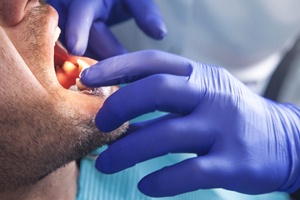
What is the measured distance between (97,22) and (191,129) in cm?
51

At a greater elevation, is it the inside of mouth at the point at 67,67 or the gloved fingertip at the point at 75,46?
the gloved fingertip at the point at 75,46

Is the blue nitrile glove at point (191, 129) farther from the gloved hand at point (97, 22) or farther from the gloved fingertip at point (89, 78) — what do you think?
the gloved hand at point (97, 22)

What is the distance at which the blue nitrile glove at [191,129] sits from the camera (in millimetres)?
1045

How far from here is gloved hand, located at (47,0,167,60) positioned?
129 centimetres

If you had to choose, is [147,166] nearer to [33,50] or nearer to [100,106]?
[100,106]

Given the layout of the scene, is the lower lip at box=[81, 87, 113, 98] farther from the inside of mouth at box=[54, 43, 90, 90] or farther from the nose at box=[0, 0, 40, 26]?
the nose at box=[0, 0, 40, 26]

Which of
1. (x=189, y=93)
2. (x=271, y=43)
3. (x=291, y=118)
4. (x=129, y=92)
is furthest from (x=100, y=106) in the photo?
(x=271, y=43)

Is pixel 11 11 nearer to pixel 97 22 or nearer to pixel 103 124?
pixel 103 124

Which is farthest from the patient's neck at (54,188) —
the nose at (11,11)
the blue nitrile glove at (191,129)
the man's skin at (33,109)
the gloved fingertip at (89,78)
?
the nose at (11,11)

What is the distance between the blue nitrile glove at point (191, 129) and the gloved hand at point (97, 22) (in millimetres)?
235

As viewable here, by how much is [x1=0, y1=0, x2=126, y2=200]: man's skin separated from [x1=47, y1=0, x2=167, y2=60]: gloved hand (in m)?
0.19

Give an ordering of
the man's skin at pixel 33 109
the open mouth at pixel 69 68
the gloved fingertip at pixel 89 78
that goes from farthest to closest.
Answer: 1. the open mouth at pixel 69 68
2. the gloved fingertip at pixel 89 78
3. the man's skin at pixel 33 109

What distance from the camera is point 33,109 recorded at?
3.21 ft

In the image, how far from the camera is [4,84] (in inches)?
37.2
